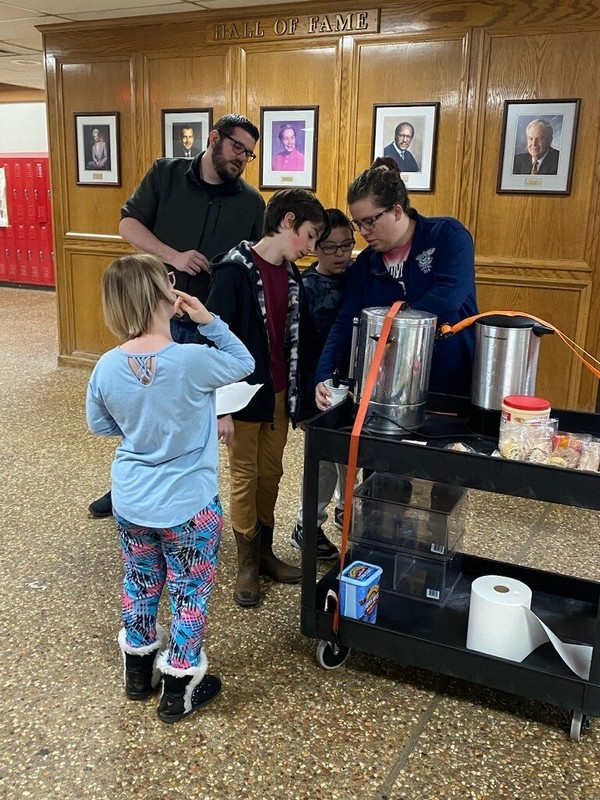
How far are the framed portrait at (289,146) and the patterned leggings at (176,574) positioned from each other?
3.24 metres

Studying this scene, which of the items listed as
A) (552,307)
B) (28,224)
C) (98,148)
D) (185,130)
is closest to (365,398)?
(552,307)

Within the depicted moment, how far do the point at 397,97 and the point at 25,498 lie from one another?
3006 mm

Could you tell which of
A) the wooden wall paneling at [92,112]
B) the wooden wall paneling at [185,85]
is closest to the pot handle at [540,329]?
the wooden wall paneling at [185,85]

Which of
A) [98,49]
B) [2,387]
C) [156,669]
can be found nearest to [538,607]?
[156,669]

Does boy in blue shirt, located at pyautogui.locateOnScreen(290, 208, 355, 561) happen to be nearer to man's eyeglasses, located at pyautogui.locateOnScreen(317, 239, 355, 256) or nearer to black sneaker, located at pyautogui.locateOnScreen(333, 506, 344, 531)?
man's eyeglasses, located at pyautogui.locateOnScreen(317, 239, 355, 256)

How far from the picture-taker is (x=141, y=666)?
6.18 ft

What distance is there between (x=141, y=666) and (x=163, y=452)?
62 centimetres

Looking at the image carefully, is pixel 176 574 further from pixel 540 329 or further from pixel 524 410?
pixel 540 329

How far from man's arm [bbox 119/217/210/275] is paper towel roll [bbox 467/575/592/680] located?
4.87 feet

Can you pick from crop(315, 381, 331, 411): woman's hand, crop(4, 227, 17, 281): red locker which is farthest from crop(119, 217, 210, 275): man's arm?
crop(4, 227, 17, 281): red locker

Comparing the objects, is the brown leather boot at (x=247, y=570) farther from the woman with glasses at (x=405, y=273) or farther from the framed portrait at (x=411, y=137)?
the framed portrait at (x=411, y=137)

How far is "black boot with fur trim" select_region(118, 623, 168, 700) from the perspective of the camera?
1866 mm

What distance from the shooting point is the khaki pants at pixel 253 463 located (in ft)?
7.61

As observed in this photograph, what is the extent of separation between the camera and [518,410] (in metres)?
1.71
